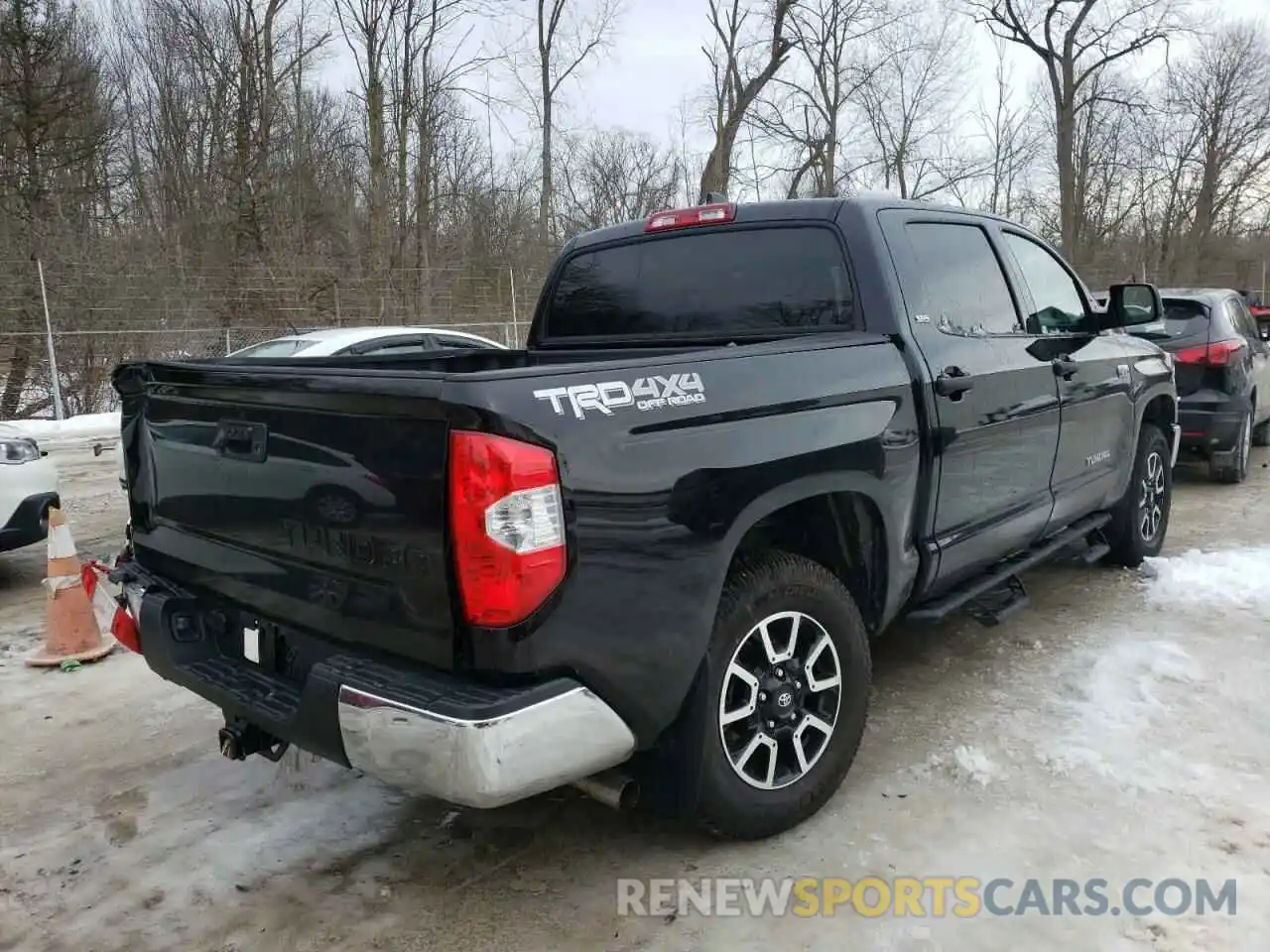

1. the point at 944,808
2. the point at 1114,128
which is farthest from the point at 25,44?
the point at 1114,128

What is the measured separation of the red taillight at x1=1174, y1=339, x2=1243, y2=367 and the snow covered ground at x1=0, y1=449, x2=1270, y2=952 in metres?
4.54

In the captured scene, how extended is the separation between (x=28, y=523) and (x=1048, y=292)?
5.96m

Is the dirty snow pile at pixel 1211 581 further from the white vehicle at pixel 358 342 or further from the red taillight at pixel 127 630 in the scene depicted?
the white vehicle at pixel 358 342

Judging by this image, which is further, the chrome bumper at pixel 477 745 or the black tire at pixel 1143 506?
the black tire at pixel 1143 506

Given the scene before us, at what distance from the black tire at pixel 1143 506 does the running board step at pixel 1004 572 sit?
1.12 feet

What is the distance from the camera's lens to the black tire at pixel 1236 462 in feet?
26.8

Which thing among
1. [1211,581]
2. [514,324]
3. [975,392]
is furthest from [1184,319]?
[514,324]

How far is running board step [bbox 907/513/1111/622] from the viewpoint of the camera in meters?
3.60

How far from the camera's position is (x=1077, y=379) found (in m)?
4.46

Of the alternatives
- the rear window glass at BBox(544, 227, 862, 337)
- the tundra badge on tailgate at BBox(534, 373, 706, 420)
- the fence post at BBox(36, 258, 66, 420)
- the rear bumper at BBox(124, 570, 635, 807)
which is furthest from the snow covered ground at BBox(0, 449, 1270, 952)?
the fence post at BBox(36, 258, 66, 420)

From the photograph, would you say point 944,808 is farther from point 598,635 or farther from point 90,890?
point 90,890

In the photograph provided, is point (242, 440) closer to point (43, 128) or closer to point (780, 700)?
point (780, 700)

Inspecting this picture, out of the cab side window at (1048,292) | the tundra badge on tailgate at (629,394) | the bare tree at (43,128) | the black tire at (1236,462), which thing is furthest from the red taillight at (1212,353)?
the bare tree at (43,128)

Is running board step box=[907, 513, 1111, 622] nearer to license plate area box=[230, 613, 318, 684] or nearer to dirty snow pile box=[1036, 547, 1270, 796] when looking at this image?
dirty snow pile box=[1036, 547, 1270, 796]
